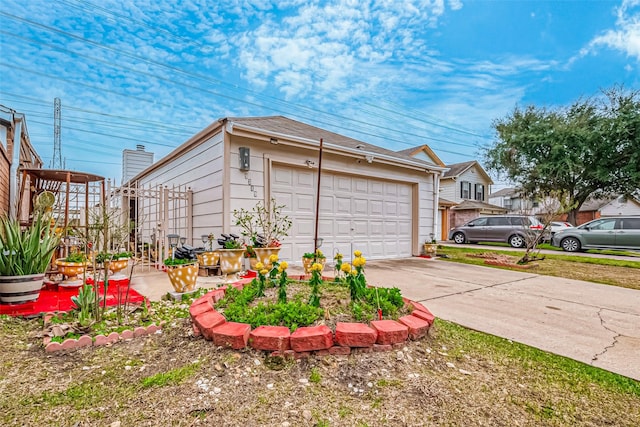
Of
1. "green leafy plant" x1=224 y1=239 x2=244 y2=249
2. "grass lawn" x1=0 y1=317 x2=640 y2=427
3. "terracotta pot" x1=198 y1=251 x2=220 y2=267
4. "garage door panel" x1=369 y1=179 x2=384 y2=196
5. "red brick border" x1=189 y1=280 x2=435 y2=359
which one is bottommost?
"grass lawn" x1=0 y1=317 x2=640 y2=427

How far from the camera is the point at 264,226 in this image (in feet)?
18.6

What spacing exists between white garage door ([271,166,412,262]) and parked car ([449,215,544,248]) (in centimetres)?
758

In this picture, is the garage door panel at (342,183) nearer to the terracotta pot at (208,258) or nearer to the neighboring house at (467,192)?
the terracotta pot at (208,258)

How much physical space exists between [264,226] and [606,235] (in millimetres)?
12201

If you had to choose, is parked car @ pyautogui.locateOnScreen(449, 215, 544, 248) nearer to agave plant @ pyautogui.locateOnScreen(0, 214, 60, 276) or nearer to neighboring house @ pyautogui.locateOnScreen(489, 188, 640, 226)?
neighboring house @ pyautogui.locateOnScreen(489, 188, 640, 226)

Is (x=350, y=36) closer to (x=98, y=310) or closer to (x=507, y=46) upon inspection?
(x=507, y=46)

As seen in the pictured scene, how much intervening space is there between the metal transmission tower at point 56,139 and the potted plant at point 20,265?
10318mm

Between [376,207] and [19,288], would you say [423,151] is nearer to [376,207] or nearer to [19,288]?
[376,207]

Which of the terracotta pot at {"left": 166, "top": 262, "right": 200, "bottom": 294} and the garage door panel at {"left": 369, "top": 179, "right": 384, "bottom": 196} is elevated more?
the garage door panel at {"left": 369, "top": 179, "right": 384, "bottom": 196}

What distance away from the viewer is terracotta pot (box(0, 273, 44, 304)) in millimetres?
2873

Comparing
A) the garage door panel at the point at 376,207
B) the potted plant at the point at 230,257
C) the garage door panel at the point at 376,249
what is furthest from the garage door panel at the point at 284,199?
the garage door panel at the point at 376,249

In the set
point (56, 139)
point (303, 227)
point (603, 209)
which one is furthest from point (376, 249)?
point (603, 209)

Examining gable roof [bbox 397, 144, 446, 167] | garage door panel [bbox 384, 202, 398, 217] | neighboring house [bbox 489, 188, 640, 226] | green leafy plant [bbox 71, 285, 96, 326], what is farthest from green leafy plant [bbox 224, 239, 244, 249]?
neighboring house [bbox 489, 188, 640, 226]

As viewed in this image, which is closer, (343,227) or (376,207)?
(343,227)
